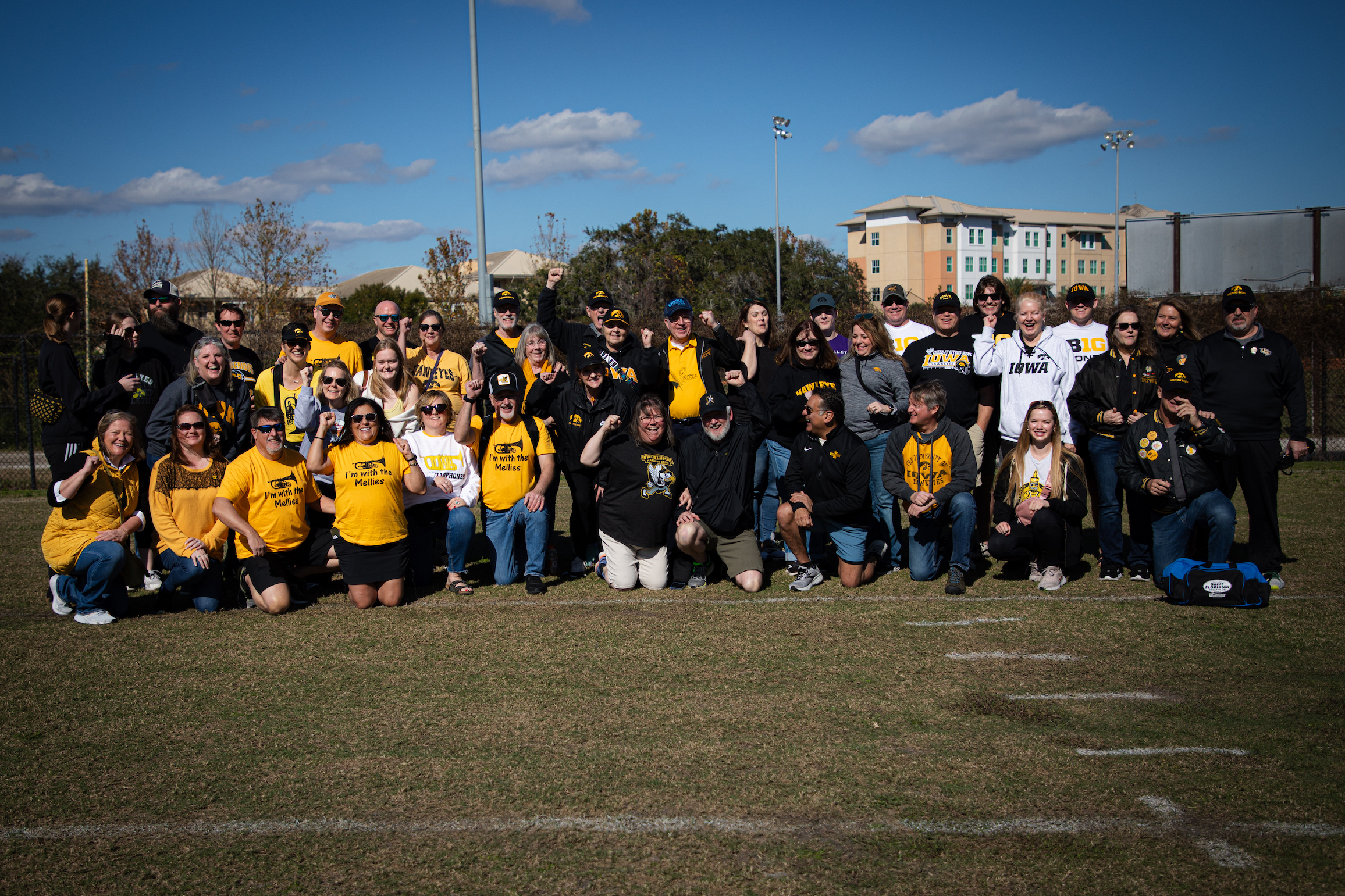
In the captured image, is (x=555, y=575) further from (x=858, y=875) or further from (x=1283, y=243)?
(x=1283, y=243)

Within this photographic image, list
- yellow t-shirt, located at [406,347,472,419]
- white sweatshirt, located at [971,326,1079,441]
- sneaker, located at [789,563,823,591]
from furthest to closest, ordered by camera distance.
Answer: yellow t-shirt, located at [406,347,472,419], white sweatshirt, located at [971,326,1079,441], sneaker, located at [789,563,823,591]

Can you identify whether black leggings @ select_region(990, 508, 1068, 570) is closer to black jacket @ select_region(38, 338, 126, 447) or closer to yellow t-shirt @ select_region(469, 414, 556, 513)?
yellow t-shirt @ select_region(469, 414, 556, 513)

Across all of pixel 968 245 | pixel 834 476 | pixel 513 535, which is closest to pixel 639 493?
pixel 513 535

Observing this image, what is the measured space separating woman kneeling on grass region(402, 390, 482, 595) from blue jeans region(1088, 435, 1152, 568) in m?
4.78

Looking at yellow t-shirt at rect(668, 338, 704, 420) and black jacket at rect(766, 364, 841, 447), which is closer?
black jacket at rect(766, 364, 841, 447)

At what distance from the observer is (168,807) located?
3336 mm

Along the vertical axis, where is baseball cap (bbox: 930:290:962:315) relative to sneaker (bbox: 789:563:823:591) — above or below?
above

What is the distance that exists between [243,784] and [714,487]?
3838 mm

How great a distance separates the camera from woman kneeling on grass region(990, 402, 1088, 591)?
244 inches

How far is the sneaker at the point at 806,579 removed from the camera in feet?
21.2

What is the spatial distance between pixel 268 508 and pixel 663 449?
289 cm

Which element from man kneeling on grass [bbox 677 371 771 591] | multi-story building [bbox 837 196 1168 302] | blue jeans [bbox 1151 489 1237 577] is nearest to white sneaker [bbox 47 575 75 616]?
man kneeling on grass [bbox 677 371 771 591]

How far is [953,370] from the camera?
696 cm

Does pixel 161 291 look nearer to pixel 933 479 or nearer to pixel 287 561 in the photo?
pixel 287 561
